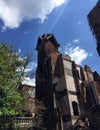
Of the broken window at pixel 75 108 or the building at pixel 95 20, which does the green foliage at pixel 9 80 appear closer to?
the building at pixel 95 20

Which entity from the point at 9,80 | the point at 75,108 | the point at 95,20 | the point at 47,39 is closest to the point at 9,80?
the point at 9,80

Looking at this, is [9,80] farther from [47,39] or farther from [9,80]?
[47,39]

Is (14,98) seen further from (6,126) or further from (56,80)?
(56,80)

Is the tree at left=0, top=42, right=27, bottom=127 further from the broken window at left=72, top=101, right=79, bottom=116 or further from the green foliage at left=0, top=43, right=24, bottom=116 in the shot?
the broken window at left=72, top=101, right=79, bottom=116

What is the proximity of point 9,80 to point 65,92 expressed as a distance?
21.7 metres

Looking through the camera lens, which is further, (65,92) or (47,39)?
(47,39)

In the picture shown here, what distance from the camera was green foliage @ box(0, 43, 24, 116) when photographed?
60.2 feet

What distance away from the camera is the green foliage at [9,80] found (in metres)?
18.4

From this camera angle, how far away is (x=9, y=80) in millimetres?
20297

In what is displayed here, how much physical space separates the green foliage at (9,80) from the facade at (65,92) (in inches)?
684

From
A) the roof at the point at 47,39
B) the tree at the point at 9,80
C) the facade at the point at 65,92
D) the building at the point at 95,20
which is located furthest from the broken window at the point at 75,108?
the tree at the point at 9,80

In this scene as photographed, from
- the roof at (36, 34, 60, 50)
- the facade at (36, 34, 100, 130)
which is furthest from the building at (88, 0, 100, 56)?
the roof at (36, 34, 60, 50)

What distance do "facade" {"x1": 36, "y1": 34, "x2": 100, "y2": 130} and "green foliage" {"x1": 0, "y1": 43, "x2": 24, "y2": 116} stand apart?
57.0ft

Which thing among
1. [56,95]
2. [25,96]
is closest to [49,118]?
[56,95]
